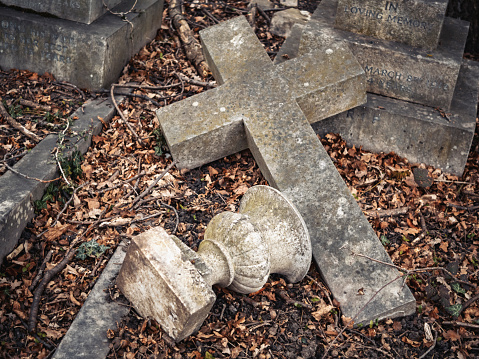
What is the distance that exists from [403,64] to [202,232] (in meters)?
2.95

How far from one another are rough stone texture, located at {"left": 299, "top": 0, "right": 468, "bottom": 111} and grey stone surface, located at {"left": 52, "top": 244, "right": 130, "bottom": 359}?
11.8ft

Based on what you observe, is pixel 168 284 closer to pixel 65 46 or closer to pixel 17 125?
pixel 17 125

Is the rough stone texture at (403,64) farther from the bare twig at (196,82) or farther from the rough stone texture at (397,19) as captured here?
the bare twig at (196,82)

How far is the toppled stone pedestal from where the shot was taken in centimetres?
315

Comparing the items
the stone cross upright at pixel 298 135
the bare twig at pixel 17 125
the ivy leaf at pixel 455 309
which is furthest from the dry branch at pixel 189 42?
the ivy leaf at pixel 455 309

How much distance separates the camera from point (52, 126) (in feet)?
16.6

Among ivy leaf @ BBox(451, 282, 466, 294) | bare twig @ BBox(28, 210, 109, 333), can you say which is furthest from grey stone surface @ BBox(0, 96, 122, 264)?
ivy leaf @ BBox(451, 282, 466, 294)

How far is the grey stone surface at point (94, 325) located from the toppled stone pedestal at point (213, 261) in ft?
0.51

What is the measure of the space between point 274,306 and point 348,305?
0.61m

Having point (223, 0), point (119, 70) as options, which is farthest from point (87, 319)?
point (223, 0)

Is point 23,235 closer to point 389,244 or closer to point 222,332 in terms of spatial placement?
point 222,332

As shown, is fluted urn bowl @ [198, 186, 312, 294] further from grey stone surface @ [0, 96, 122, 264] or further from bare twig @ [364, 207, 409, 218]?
grey stone surface @ [0, 96, 122, 264]

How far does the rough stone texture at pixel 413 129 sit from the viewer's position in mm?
5211

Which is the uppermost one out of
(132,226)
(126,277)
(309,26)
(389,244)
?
(309,26)
